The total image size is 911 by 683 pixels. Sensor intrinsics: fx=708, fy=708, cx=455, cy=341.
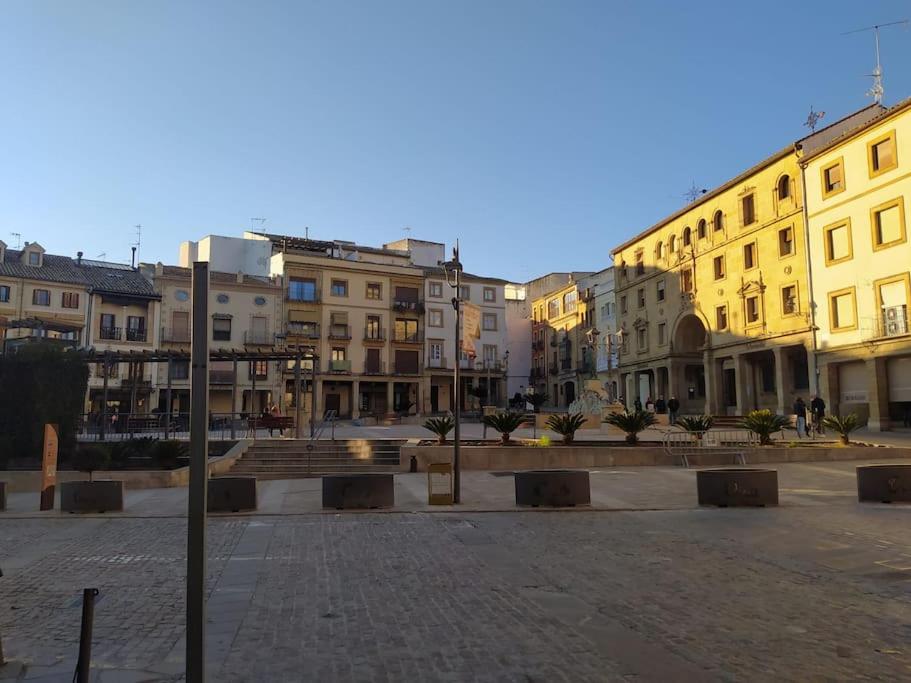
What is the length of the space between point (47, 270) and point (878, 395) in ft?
162

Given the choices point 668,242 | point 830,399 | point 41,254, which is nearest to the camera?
point 830,399

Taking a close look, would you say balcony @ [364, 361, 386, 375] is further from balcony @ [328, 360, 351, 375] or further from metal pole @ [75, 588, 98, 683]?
metal pole @ [75, 588, 98, 683]

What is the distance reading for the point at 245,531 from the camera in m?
10.9

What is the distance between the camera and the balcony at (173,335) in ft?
163

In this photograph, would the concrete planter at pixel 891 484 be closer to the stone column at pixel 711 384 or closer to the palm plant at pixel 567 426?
the palm plant at pixel 567 426

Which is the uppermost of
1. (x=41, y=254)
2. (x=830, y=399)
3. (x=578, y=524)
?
(x=41, y=254)

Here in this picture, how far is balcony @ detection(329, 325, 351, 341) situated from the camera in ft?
189

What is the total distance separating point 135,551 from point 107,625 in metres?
3.89

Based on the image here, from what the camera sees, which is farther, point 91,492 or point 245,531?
point 91,492

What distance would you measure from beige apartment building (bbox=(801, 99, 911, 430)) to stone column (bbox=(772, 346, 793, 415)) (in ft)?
11.0

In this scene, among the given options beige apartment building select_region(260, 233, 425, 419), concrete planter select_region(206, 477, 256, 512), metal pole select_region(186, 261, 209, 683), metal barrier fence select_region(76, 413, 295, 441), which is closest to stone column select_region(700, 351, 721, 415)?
beige apartment building select_region(260, 233, 425, 419)

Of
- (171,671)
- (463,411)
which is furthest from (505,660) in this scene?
(463,411)

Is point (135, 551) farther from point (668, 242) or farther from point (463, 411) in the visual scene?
point (463, 411)

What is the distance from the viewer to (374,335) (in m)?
59.9
